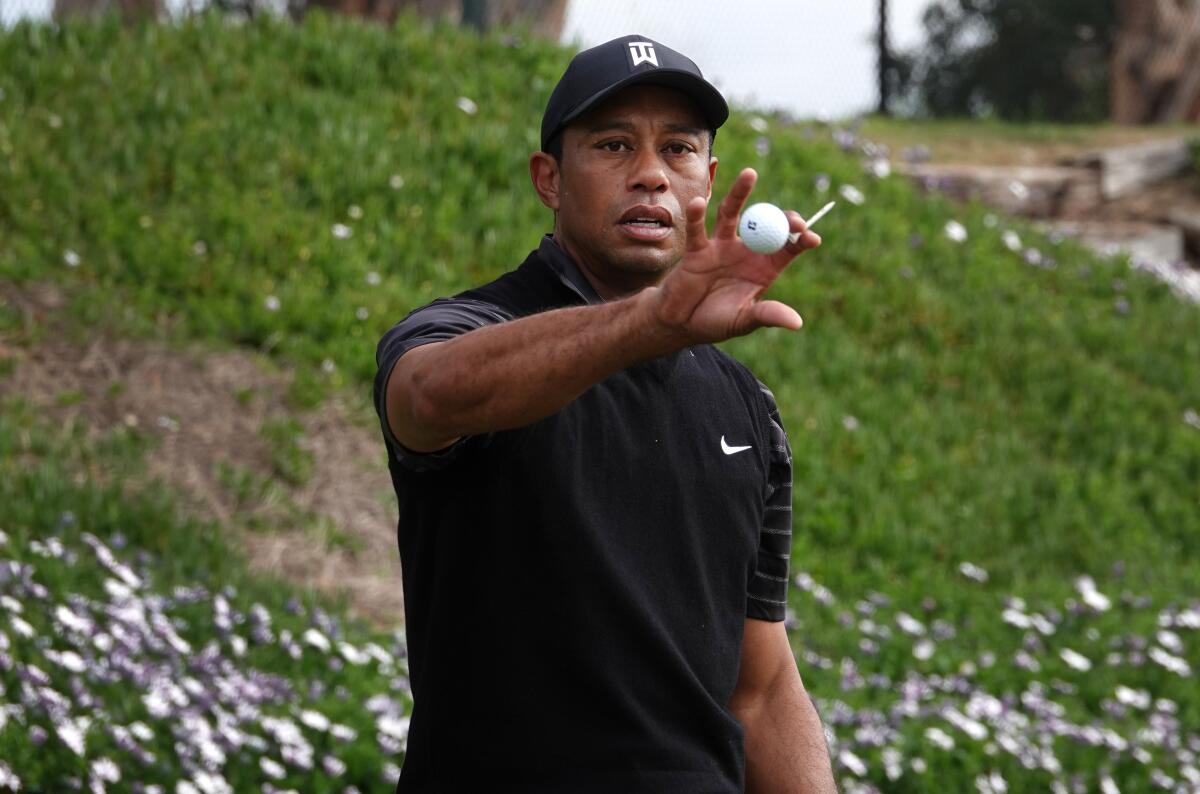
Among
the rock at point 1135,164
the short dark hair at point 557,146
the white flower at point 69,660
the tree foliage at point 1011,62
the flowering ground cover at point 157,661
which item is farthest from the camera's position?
the tree foliage at point 1011,62

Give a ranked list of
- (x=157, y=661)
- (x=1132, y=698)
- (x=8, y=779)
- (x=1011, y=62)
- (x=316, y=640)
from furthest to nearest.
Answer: (x=1011, y=62) → (x=1132, y=698) → (x=316, y=640) → (x=157, y=661) → (x=8, y=779)

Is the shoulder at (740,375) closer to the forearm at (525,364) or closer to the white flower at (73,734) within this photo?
the forearm at (525,364)

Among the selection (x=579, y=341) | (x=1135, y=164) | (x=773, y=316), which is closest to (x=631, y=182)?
(x=579, y=341)

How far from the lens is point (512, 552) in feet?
7.94

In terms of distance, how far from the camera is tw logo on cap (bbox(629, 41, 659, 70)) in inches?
107

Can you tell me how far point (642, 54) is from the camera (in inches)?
108

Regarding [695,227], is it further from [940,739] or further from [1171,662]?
[1171,662]

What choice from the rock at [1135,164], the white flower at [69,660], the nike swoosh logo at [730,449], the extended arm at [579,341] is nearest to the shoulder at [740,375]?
the nike swoosh logo at [730,449]

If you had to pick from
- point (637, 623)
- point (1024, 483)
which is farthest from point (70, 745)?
point (1024, 483)

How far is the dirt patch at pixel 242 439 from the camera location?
663 centimetres

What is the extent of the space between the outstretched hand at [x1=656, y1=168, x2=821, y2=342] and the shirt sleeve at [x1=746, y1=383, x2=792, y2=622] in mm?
814

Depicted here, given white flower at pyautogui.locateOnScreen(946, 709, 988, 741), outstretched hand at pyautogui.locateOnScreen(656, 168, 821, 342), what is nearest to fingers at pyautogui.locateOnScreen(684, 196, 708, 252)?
outstretched hand at pyautogui.locateOnScreen(656, 168, 821, 342)

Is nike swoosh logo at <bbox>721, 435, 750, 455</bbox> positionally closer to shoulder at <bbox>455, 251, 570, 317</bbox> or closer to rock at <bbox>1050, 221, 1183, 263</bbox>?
shoulder at <bbox>455, 251, 570, 317</bbox>

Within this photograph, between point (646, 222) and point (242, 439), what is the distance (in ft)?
15.5
